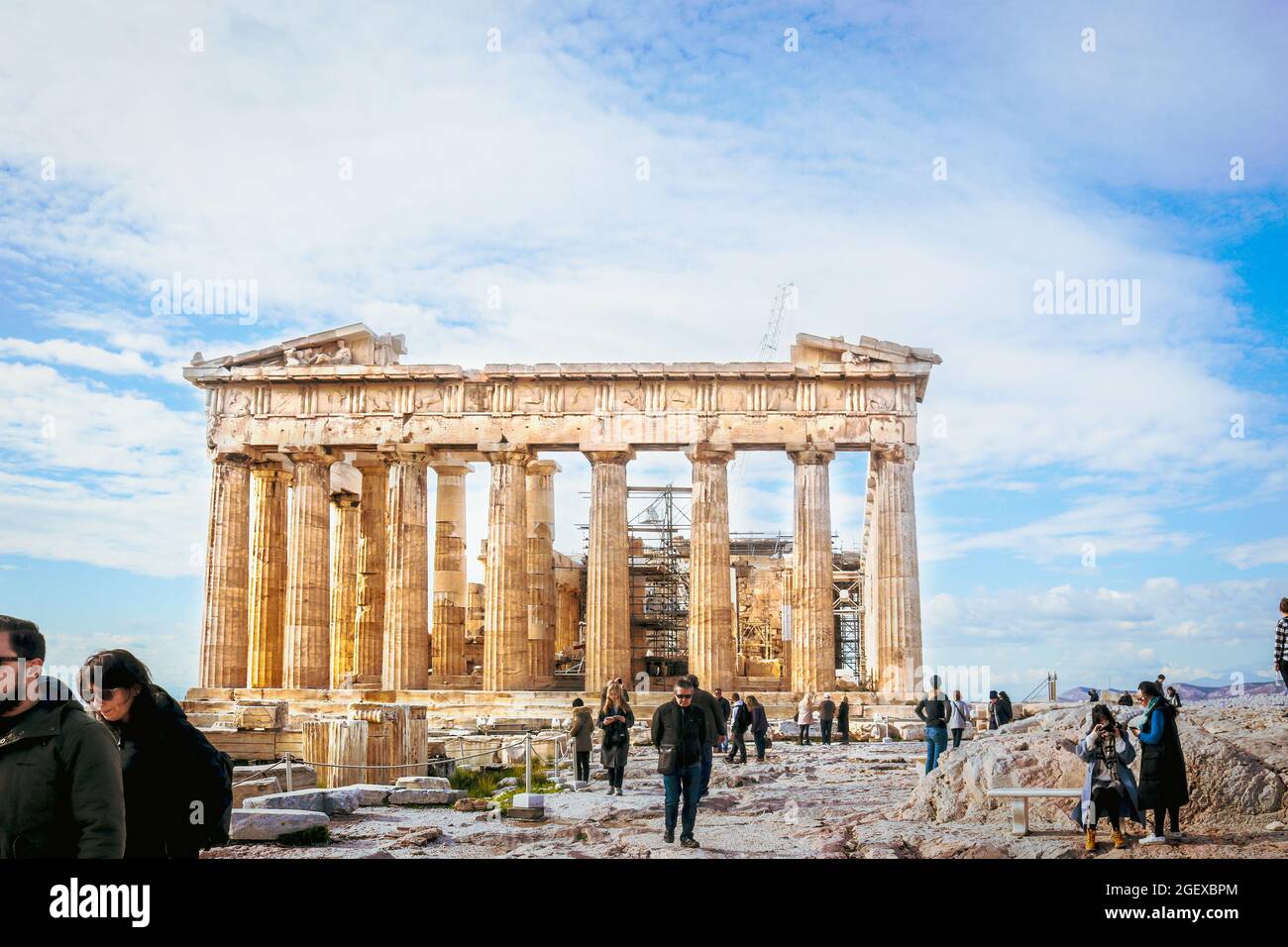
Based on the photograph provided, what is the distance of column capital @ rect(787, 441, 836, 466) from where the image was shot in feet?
119

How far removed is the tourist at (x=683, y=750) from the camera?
13.3 metres

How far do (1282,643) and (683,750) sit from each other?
8.73 metres

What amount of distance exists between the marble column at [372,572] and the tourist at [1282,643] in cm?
2881

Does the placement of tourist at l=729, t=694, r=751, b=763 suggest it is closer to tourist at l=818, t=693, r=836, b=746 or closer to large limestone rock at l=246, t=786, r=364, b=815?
tourist at l=818, t=693, r=836, b=746

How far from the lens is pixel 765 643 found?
50719 mm

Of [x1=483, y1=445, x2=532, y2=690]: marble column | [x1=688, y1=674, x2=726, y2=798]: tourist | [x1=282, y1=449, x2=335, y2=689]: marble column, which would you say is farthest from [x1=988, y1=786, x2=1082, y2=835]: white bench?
[x1=282, y1=449, x2=335, y2=689]: marble column

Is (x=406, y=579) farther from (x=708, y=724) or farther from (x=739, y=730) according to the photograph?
(x=708, y=724)

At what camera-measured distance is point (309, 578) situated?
3769 cm

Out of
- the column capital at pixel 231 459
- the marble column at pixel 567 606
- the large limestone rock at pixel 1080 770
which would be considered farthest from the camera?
the marble column at pixel 567 606

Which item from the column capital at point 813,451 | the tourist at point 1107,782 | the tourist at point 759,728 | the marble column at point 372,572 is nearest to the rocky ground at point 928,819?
the tourist at point 1107,782

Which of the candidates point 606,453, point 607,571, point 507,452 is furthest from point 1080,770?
point 507,452

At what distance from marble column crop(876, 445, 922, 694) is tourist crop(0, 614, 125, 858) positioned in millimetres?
30839

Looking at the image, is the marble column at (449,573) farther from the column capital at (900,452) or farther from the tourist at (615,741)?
the tourist at (615,741)
